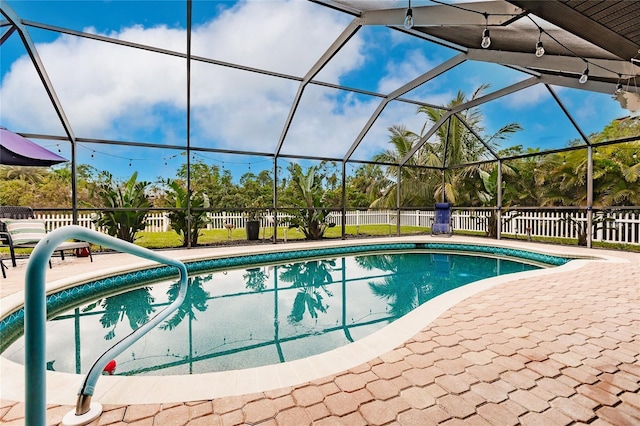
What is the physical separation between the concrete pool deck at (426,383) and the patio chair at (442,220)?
816 centimetres

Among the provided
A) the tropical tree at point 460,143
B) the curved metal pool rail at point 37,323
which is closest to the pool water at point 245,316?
the curved metal pool rail at point 37,323

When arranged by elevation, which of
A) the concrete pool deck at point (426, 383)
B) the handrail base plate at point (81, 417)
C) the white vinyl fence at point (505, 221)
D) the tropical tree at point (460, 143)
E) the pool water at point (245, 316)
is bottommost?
the pool water at point (245, 316)

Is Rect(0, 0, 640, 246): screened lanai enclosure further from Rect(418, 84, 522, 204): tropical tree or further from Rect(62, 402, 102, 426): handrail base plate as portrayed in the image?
Rect(62, 402, 102, 426): handrail base plate

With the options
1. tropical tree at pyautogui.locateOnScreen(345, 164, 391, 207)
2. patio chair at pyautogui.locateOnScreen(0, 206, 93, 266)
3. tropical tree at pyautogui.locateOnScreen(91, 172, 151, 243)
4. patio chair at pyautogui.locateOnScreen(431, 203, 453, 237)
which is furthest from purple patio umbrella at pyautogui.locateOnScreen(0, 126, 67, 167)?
tropical tree at pyautogui.locateOnScreen(345, 164, 391, 207)

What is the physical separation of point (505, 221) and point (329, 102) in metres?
8.27

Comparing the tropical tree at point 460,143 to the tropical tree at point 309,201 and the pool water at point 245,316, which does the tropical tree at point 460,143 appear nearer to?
the tropical tree at point 309,201

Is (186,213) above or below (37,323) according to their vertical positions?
above

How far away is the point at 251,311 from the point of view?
14.4 feet

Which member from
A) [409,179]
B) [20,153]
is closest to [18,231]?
[20,153]

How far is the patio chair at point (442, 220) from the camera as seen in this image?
440 inches

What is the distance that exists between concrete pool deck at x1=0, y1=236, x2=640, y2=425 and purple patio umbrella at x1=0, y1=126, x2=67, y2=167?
2784 mm

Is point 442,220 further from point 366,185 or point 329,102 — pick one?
point 366,185

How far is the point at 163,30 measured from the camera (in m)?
6.33

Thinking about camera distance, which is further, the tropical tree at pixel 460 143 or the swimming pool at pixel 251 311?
the tropical tree at pixel 460 143
